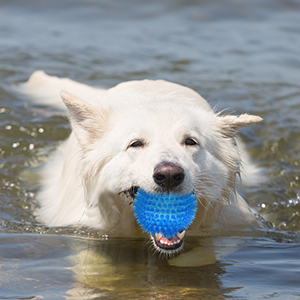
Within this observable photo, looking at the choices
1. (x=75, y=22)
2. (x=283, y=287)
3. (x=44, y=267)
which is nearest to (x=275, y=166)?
(x=283, y=287)

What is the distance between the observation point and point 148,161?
325 cm

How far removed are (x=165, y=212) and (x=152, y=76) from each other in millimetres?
6191

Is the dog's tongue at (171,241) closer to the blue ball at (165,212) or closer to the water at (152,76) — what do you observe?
the blue ball at (165,212)

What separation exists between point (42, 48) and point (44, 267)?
8064 millimetres

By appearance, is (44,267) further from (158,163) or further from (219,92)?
(219,92)

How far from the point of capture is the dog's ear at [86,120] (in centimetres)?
385

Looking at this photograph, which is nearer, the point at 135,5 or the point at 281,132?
the point at 281,132

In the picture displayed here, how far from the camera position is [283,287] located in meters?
3.06

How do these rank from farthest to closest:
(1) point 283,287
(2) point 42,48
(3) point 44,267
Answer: (2) point 42,48 < (3) point 44,267 < (1) point 283,287

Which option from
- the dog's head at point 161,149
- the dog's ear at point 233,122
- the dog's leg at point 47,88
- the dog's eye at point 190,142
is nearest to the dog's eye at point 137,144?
the dog's head at point 161,149

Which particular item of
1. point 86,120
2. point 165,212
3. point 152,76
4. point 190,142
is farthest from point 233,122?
point 152,76

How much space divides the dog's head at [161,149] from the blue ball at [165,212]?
0.06m

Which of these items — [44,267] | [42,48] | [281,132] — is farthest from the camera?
[42,48]

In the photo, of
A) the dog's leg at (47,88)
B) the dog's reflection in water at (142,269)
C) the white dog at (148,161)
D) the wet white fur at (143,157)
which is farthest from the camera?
the dog's leg at (47,88)
